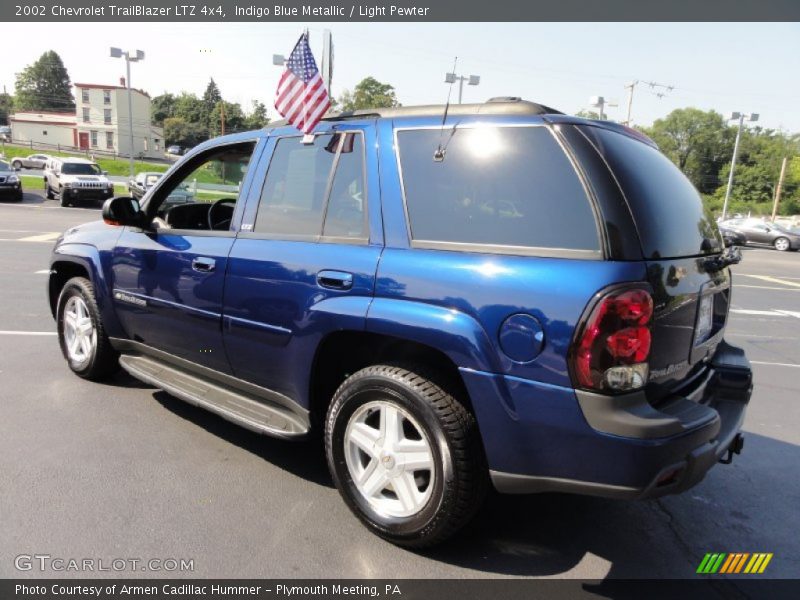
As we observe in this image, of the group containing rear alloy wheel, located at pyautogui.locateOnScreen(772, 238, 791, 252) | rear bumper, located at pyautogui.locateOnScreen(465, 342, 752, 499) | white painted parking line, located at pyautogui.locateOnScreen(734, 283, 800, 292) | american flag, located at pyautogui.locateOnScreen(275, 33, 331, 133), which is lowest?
rear alloy wheel, located at pyautogui.locateOnScreen(772, 238, 791, 252)

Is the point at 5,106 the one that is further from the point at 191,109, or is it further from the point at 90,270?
the point at 90,270

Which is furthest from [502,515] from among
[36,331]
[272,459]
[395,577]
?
→ [36,331]

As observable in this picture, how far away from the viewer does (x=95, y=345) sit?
444cm

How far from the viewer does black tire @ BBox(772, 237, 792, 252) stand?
26.6 meters

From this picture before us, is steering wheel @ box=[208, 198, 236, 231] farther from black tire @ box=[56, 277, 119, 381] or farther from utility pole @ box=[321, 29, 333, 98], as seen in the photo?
utility pole @ box=[321, 29, 333, 98]

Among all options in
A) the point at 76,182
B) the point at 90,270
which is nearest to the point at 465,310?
the point at 90,270

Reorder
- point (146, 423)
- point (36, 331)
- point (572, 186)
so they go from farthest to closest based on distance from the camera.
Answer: point (36, 331), point (146, 423), point (572, 186)

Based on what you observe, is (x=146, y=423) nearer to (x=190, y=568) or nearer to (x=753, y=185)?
(x=190, y=568)

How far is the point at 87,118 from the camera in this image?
8269 cm

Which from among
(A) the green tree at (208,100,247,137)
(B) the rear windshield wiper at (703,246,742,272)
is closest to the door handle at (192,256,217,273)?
(B) the rear windshield wiper at (703,246,742,272)

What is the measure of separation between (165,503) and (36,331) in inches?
161

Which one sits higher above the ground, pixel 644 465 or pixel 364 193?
pixel 364 193

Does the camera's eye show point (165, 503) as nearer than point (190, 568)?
No

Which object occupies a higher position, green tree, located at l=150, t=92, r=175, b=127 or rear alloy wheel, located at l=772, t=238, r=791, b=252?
green tree, located at l=150, t=92, r=175, b=127
